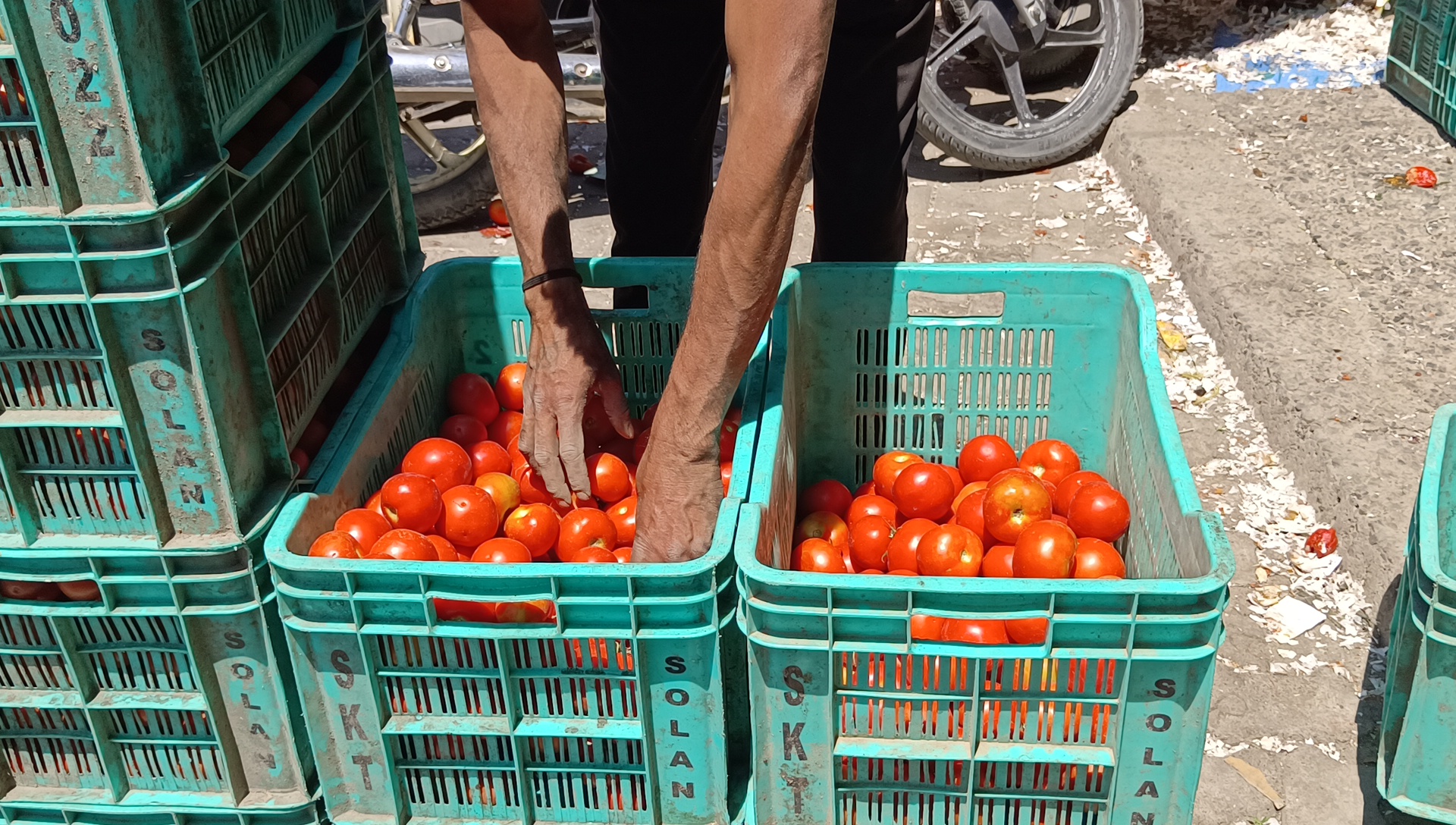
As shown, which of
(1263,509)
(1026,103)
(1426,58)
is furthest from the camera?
(1026,103)

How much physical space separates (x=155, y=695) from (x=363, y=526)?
47 centimetres

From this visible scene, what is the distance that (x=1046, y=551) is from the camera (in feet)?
7.20

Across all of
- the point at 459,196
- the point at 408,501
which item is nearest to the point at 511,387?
the point at 408,501

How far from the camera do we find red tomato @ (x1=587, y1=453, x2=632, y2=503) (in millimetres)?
2645

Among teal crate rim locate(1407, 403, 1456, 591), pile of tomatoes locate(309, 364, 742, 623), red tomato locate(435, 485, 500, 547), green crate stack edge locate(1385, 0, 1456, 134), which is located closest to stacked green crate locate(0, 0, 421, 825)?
pile of tomatoes locate(309, 364, 742, 623)

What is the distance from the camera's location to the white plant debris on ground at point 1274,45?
5.93 meters

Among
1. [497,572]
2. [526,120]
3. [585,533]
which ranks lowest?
[585,533]

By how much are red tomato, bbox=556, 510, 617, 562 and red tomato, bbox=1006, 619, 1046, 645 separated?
915mm

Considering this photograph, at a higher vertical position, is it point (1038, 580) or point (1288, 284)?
point (1038, 580)

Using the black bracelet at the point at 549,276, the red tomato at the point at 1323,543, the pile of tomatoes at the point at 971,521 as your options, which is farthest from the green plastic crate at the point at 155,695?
the red tomato at the point at 1323,543

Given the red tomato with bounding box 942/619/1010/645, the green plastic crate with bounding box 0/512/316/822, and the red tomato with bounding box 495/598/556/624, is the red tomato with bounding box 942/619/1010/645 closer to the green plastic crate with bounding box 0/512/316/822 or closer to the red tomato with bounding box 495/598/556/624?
the red tomato with bounding box 495/598/556/624

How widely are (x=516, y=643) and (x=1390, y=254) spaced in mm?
3554

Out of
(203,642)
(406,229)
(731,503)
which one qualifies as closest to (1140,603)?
(731,503)

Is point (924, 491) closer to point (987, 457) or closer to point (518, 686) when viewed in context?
point (987, 457)
